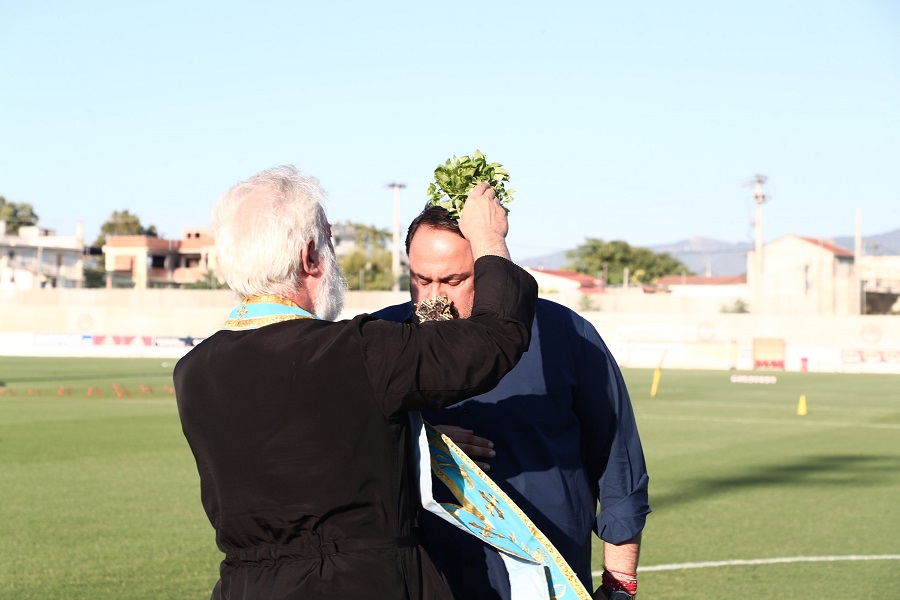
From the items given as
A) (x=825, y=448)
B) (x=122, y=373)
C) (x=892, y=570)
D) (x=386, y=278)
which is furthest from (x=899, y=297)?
(x=892, y=570)

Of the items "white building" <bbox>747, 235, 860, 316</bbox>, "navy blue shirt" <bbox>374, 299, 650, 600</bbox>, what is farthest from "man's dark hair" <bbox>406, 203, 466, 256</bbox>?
"white building" <bbox>747, 235, 860, 316</bbox>

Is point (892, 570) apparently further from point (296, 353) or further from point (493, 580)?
point (296, 353)

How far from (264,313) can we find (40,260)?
9695 centimetres

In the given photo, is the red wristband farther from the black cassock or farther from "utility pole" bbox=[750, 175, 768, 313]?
"utility pole" bbox=[750, 175, 768, 313]

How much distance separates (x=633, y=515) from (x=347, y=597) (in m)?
1.34

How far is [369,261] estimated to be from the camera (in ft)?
305

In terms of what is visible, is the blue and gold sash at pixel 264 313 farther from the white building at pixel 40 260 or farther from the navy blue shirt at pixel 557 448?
the white building at pixel 40 260

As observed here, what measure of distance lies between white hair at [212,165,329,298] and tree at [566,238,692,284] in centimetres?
10730

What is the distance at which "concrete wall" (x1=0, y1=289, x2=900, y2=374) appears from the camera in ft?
167

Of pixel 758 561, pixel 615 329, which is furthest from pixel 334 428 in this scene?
pixel 615 329

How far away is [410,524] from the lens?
2.78m

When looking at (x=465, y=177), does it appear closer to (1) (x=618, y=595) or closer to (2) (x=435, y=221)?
(2) (x=435, y=221)

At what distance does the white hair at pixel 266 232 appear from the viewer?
8.98 feet

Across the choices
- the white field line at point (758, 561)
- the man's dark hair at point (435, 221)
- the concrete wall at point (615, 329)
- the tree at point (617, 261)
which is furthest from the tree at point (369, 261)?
the man's dark hair at point (435, 221)
